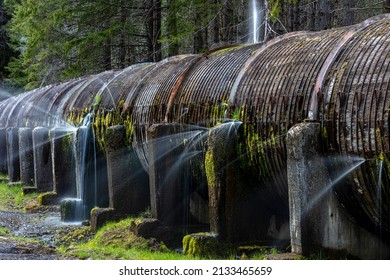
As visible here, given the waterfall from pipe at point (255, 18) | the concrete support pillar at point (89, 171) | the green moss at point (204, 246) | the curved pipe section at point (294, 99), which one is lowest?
the green moss at point (204, 246)

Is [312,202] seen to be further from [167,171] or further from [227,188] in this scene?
[167,171]

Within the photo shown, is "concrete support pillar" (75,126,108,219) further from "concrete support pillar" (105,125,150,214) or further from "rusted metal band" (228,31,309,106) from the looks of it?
"rusted metal band" (228,31,309,106)

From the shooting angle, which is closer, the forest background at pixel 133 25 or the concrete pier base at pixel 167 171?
the concrete pier base at pixel 167 171

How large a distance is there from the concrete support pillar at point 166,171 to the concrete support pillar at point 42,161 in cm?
687

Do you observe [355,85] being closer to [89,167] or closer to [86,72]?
[89,167]

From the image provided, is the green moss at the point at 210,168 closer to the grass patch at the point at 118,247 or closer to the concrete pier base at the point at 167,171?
the grass patch at the point at 118,247

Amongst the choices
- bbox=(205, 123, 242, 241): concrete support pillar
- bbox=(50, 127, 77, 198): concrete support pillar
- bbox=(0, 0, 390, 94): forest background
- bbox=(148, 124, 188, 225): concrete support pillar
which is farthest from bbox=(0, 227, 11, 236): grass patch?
bbox=(0, 0, 390, 94): forest background

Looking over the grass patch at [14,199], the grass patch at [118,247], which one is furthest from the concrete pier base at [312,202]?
the grass patch at [14,199]

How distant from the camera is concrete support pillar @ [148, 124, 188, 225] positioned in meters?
9.07

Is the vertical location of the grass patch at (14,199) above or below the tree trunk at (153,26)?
below

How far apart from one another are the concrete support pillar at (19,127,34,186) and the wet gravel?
3.62 m

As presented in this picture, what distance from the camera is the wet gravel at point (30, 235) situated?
315 inches

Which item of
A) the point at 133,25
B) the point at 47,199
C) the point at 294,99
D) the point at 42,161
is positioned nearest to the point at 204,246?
the point at 294,99
